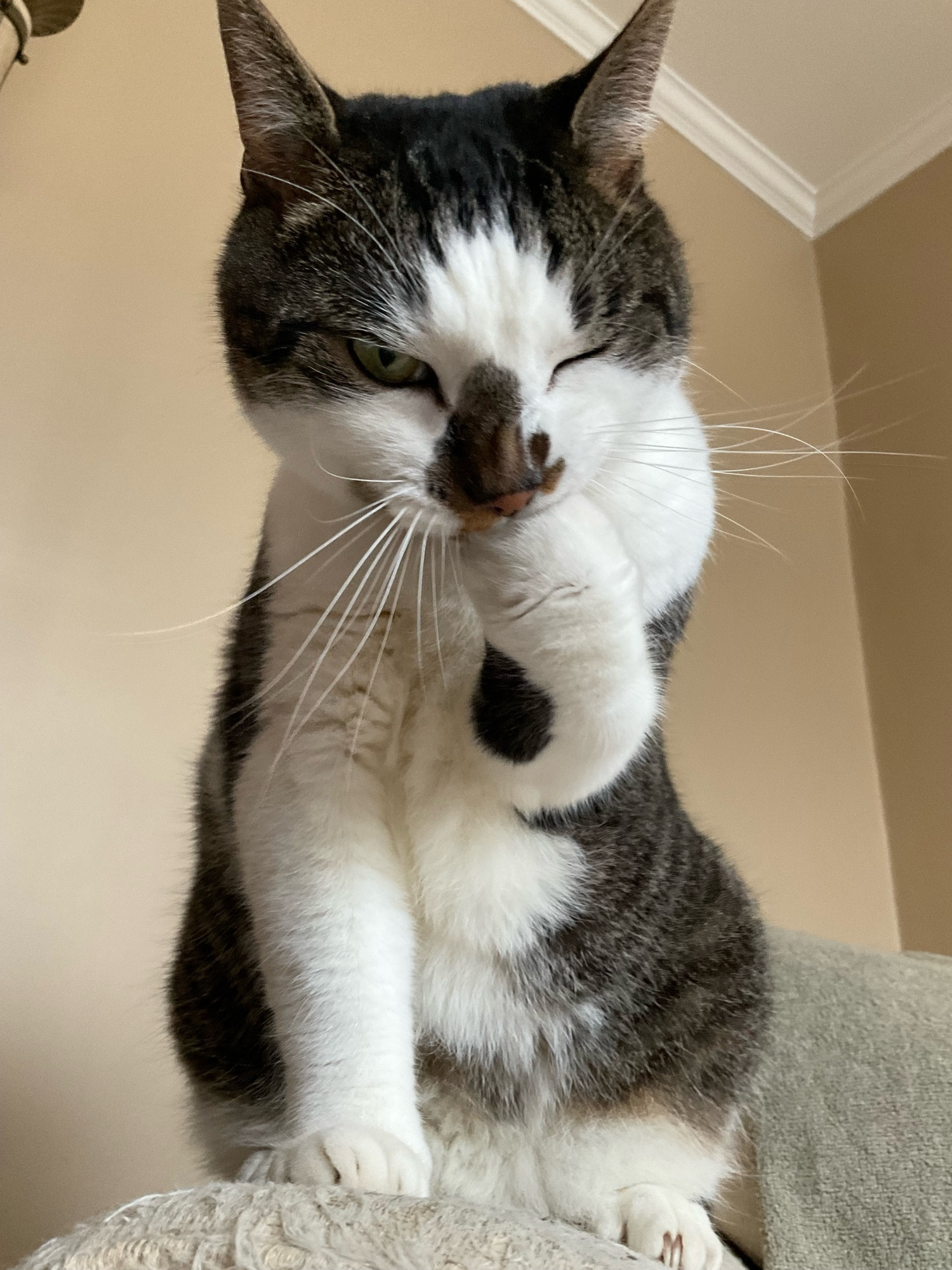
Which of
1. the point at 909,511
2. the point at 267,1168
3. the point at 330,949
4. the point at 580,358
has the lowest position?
the point at 267,1168

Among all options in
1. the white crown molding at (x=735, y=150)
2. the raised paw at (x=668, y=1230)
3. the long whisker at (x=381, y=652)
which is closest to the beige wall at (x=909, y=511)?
the white crown molding at (x=735, y=150)

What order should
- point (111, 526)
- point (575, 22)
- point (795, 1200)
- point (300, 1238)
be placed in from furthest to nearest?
point (575, 22) < point (111, 526) < point (795, 1200) < point (300, 1238)

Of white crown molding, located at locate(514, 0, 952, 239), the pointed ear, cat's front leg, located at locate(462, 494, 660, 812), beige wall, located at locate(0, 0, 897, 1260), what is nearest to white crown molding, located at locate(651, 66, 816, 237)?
white crown molding, located at locate(514, 0, 952, 239)

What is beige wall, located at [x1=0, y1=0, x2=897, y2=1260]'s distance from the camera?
1135 millimetres

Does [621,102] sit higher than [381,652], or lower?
higher

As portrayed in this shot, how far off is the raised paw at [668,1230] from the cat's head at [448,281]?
570 millimetres

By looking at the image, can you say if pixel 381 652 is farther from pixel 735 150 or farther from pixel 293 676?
pixel 735 150

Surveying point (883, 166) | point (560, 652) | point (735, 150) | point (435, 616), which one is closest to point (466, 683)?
point (435, 616)

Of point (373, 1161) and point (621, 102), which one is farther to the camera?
point (621, 102)

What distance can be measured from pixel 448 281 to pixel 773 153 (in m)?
2.19

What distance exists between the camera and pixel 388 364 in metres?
0.67

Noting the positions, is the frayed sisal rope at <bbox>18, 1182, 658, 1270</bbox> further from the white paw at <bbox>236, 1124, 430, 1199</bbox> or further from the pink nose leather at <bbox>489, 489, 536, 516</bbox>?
the pink nose leather at <bbox>489, 489, 536, 516</bbox>

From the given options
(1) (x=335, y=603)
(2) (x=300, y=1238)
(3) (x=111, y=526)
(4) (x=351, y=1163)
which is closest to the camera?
(2) (x=300, y=1238)

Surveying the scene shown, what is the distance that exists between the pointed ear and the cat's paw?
0.81m
